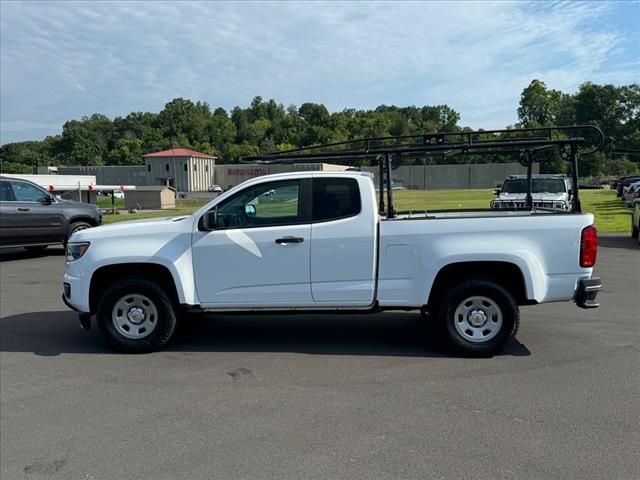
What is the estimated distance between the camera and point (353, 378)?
16.3 feet

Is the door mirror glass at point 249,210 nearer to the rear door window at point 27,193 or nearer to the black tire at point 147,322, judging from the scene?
the black tire at point 147,322

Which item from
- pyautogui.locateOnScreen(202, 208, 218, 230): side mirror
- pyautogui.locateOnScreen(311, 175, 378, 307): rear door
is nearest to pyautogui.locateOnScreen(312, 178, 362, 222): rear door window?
pyautogui.locateOnScreen(311, 175, 378, 307): rear door

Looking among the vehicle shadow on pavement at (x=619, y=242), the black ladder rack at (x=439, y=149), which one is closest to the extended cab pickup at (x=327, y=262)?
the black ladder rack at (x=439, y=149)

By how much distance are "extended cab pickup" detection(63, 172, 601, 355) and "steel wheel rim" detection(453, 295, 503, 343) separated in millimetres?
10

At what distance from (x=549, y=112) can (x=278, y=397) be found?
5228 inches

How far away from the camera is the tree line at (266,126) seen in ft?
343

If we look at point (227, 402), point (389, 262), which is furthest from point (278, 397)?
point (389, 262)

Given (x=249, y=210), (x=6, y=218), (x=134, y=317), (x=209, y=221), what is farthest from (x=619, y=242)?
(x=6, y=218)

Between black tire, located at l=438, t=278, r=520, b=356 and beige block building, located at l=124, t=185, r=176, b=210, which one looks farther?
beige block building, located at l=124, t=185, r=176, b=210

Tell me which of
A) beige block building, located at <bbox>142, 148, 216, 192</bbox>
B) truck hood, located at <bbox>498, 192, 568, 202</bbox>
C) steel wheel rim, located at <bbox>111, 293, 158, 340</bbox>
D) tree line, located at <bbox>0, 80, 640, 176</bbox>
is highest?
tree line, located at <bbox>0, 80, 640, 176</bbox>

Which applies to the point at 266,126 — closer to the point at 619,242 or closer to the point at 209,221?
the point at 619,242

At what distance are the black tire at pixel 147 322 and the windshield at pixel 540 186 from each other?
13.2 meters

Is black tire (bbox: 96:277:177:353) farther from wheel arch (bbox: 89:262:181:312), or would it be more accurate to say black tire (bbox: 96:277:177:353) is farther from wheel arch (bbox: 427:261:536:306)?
wheel arch (bbox: 427:261:536:306)

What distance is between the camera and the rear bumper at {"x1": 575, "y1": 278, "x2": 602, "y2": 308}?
5.38 meters
